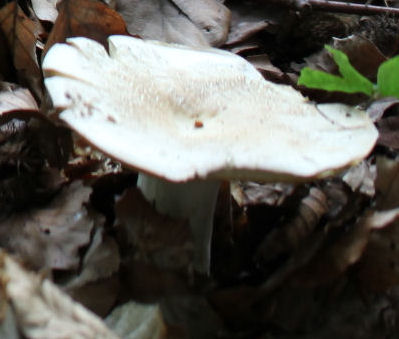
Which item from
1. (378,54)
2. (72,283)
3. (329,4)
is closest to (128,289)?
(72,283)

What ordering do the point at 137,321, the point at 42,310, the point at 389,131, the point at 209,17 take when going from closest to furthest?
the point at 42,310, the point at 137,321, the point at 389,131, the point at 209,17

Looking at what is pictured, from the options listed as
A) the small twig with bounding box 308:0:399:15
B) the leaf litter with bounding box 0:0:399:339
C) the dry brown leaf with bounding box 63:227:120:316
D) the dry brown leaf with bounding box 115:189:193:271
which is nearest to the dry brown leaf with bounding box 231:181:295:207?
the leaf litter with bounding box 0:0:399:339

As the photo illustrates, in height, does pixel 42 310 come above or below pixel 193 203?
above

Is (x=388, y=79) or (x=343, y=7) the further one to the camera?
(x=343, y=7)

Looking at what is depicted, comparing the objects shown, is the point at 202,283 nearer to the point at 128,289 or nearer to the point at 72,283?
the point at 128,289

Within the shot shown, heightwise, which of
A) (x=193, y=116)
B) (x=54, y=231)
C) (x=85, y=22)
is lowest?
(x=54, y=231)

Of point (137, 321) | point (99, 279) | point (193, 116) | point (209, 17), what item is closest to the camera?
point (137, 321)

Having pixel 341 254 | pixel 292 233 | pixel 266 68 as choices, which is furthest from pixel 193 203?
pixel 266 68

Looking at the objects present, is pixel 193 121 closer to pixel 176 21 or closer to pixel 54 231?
pixel 54 231
